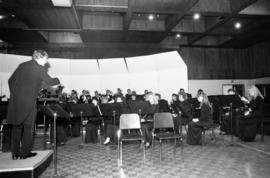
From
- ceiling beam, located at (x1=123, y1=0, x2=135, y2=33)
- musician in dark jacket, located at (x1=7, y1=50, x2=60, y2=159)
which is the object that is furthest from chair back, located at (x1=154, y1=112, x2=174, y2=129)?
ceiling beam, located at (x1=123, y1=0, x2=135, y2=33)

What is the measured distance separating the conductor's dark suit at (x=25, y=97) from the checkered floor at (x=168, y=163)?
36.5 inches

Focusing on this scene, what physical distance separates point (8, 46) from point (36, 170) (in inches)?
324

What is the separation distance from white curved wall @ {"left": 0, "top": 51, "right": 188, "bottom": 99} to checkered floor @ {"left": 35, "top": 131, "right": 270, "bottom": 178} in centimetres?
529

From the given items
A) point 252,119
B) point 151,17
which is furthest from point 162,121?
point 151,17

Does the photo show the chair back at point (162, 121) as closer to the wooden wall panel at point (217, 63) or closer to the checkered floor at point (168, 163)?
the checkered floor at point (168, 163)

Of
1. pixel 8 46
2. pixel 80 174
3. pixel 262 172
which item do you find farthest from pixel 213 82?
pixel 8 46

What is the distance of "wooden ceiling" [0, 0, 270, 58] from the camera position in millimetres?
6273

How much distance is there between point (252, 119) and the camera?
636cm

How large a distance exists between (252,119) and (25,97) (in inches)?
244

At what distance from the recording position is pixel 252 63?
37.1 ft

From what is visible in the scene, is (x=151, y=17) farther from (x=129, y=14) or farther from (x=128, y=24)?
(x=129, y=14)

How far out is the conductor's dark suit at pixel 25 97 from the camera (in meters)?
3.13

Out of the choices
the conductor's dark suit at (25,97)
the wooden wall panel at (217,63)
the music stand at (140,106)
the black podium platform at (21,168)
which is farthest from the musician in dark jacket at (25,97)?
the wooden wall panel at (217,63)

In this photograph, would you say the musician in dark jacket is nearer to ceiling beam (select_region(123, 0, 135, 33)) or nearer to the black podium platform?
the black podium platform
